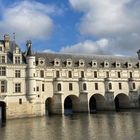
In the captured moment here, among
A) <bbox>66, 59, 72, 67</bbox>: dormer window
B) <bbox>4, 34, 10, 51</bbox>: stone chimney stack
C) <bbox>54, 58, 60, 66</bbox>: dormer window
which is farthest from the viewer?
<bbox>66, 59, 72, 67</bbox>: dormer window

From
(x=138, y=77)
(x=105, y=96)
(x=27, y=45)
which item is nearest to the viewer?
(x=27, y=45)


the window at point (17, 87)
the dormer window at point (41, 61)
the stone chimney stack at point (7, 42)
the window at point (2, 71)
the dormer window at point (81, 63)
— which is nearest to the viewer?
the window at point (2, 71)

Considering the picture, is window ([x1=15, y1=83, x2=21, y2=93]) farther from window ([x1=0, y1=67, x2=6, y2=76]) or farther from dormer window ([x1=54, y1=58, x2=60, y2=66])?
dormer window ([x1=54, y1=58, x2=60, y2=66])

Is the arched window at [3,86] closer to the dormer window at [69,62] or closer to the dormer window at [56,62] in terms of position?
the dormer window at [56,62]

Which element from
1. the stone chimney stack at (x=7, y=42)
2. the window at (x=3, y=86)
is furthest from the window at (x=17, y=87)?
the stone chimney stack at (x=7, y=42)

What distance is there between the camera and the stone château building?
151 feet

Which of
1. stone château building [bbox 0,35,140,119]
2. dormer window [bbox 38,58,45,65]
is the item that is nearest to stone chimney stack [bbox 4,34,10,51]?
stone château building [bbox 0,35,140,119]

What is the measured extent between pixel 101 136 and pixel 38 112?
82.4 ft

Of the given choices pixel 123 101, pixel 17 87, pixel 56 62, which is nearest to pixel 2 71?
pixel 17 87

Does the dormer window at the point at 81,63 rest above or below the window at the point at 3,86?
above

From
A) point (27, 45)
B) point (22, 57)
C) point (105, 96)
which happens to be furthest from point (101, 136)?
point (105, 96)

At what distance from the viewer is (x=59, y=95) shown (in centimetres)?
5453

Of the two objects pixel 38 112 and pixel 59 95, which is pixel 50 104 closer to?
pixel 59 95

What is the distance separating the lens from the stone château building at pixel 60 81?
151 ft
